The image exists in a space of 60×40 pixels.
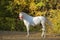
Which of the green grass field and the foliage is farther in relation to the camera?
the foliage

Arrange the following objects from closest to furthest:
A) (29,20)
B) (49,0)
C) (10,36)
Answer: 1. (29,20)
2. (10,36)
3. (49,0)

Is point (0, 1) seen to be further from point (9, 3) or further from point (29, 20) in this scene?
point (29, 20)

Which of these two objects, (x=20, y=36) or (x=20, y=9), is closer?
(x=20, y=36)

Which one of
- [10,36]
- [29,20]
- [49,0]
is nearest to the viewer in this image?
[29,20]

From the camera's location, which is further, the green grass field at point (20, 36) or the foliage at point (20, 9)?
the foliage at point (20, 9)

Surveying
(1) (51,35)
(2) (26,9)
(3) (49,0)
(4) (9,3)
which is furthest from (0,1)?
(1) (51,35)

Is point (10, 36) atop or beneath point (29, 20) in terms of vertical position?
beneath

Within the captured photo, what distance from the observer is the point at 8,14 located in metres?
11.9

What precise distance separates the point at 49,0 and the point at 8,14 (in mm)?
2039

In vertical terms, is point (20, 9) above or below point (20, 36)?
above

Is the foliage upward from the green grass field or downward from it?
upward

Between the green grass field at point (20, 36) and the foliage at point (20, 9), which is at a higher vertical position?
the foliage at point (20, 9)

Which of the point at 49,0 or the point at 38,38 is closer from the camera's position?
the point at 38,38

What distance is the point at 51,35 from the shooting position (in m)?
10.4
